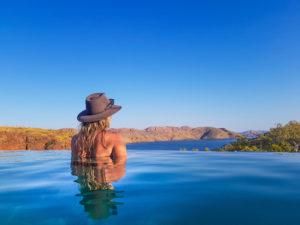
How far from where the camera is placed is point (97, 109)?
632 centimetres

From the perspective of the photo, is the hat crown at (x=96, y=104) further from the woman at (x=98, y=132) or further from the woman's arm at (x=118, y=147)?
the woman's arm at (x=118, y=147)

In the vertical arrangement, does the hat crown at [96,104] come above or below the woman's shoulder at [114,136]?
above

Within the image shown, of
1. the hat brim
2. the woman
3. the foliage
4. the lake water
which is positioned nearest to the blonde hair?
the woman

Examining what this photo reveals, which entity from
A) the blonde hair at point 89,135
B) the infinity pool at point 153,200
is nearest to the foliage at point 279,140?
the blonde hair at point 89,135

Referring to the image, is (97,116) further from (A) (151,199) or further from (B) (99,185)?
(A) (151,199)

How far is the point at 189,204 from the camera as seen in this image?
3689 mm

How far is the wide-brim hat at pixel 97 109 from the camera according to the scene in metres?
6.22

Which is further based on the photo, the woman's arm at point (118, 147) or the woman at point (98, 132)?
the woman's arm at point (118, 147)

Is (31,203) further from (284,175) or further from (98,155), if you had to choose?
(284,175)

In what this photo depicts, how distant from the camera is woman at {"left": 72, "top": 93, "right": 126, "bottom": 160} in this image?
6.30 metres

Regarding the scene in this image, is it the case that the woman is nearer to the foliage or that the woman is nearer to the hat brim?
the hat brim

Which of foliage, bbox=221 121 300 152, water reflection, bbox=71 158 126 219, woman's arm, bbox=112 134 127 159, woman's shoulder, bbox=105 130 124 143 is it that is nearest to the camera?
water reflection, bbox=71 158 126 219

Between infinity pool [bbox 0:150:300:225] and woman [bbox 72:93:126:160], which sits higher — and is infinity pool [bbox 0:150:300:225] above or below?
below

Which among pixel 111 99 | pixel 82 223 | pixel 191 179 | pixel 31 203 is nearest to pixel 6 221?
pixel 31 203
